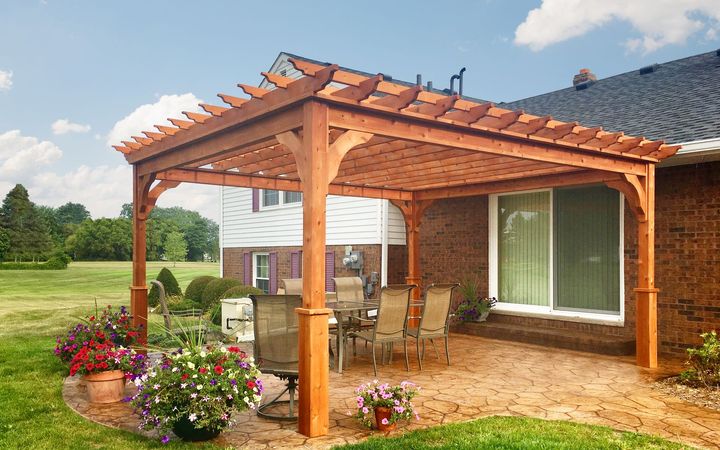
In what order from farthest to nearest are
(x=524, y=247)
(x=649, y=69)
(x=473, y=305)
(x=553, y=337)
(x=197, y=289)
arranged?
1. (x=197, y=289)
2. (x=649, y=69)
3. (x=473, y=305)
4. (x=524, y=247)
5. (x=553, y=337)

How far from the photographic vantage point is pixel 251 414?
503 cm

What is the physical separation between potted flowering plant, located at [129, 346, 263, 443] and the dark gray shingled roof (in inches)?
245

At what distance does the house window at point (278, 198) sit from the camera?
46.2 feet

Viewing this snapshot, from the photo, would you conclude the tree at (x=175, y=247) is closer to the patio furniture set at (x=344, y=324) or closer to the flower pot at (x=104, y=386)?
the patio furniture set at (x=344, y=324)

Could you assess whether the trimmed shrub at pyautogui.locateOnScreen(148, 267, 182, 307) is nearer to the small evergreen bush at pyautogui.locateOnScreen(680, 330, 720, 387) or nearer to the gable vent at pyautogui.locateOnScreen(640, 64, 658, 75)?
the gable vent at pyautogui.locateOnScreen(640, 64, 658, 75)

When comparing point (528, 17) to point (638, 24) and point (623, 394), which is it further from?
point (623, 394)

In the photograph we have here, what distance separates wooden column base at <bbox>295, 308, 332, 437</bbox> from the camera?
4324 mm

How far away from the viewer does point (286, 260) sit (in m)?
14.2

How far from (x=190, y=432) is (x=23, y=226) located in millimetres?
39632

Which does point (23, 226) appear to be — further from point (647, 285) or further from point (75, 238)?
point (647, 285)

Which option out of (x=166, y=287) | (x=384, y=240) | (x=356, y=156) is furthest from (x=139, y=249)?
(x=166, y=287)

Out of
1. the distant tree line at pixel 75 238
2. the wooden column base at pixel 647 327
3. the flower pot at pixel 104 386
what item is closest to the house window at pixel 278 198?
the wooden column base at pixel 647 327

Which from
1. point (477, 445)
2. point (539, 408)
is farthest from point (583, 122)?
point (477, 445)

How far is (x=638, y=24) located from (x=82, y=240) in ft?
114
